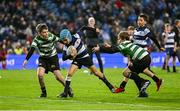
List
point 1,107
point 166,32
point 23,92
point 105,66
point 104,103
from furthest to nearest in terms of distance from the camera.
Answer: point 105,66
point 166,32
point 23,92
point 104,103
point 1,107

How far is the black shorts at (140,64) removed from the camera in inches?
727

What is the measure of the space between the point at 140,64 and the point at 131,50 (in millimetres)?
564

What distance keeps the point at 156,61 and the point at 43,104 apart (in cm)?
2346

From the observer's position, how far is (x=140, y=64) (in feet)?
60.7

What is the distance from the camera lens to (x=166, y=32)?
3106 centimetres

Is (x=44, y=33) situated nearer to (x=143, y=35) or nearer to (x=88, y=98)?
(x=88, y=98)

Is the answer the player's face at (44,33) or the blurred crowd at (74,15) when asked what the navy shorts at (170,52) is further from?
the player's face at (44,33)

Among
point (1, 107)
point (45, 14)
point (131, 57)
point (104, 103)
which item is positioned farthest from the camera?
point (45, 14)

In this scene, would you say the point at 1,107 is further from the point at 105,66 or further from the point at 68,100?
the point at 105,66

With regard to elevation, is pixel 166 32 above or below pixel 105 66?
above

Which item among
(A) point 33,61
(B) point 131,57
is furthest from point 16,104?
(A) point 33,61

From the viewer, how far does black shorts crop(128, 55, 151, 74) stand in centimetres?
1847

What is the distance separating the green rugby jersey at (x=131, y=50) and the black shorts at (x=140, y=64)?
0.11 m

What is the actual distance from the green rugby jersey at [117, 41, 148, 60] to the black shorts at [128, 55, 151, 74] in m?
0.11
